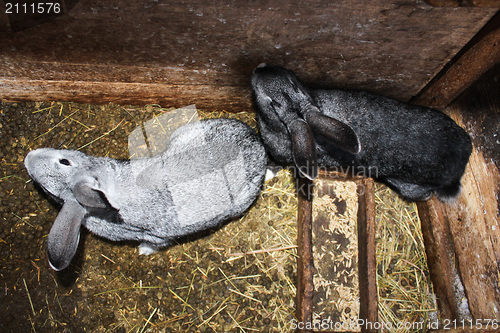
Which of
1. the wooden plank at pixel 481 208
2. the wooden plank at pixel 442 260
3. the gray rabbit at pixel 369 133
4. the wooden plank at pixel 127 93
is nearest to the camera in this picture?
the wooden plank at pixel 481 208

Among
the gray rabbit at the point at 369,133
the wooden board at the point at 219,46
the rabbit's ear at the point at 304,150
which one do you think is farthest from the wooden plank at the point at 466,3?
the rabbit's ear at the point at 304,150

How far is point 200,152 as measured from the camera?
3.36 m

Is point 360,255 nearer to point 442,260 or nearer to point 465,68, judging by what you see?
point 442,260

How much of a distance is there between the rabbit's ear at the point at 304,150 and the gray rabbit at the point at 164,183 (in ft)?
1.78

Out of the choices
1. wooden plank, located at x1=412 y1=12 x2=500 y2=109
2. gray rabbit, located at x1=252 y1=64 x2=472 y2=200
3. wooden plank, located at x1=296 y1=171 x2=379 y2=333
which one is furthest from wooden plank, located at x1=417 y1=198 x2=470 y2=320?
wooden plank, located at x1=412 y1=12 x2=500 y2=109

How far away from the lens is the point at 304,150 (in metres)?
2.98

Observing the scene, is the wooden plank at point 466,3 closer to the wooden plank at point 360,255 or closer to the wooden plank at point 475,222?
the wooden plank at point 475,222

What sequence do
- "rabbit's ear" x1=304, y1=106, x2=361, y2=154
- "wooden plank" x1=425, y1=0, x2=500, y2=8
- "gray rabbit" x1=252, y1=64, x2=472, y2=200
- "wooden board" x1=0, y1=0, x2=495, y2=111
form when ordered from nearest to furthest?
"wooden plank" x1=425, y1=0, x2=500, y2=8 → "wooden board" x1=0, y1=0, x2=495, y2=111 → "rabbit's ear" x1=304, y1=106, x2=361, y2=154 → "gray rabbit" x1=252, y1=64, x2=472, y2=200

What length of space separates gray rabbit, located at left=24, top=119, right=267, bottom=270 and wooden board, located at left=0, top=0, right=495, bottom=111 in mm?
708

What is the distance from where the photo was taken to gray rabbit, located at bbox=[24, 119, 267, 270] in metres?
3.20

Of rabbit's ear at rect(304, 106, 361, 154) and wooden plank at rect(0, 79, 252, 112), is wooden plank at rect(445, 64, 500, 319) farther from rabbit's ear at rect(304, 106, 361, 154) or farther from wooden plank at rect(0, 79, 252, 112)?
wooden plank at rect(0, 79, 252, 112)

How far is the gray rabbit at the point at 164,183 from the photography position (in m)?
3.20

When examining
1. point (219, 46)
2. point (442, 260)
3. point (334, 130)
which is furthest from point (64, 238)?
point (442, 260)

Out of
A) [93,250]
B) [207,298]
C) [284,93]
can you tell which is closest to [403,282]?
[207,298]
